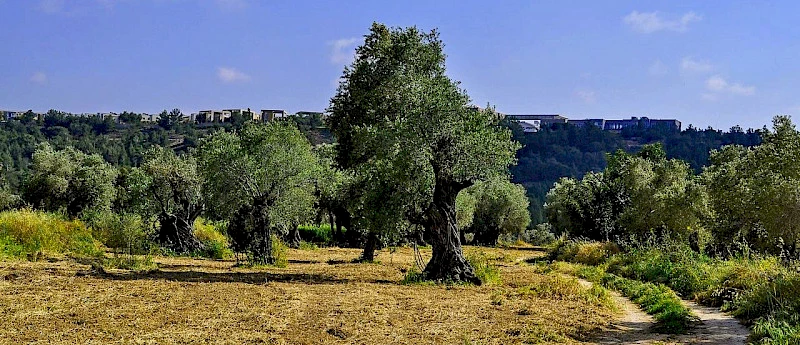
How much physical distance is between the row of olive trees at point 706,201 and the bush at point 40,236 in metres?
20.8

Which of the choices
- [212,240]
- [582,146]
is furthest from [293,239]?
[582,146]

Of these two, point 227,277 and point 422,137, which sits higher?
point 422,137

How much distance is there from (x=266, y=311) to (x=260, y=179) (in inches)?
469

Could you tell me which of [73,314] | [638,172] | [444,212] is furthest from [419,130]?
[638,172]

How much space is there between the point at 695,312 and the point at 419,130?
7.81m

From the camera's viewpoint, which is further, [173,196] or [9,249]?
[173,196]

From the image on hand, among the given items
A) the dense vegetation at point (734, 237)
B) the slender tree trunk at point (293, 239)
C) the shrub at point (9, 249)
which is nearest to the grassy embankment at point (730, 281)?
the dense vegetation at point (734, 237)

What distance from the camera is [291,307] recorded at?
13.5m

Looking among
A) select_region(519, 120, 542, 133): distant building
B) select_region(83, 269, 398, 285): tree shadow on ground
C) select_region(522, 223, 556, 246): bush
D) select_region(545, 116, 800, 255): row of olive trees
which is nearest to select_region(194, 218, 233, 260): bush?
select_region(83, 269, 398, 285): tree shadow on ground

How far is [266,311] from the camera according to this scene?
504 inches

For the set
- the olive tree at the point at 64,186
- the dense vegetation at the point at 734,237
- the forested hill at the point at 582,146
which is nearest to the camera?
the dense vegetation at the point at 734,237

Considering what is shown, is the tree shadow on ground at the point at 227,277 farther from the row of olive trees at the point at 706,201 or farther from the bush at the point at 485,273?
the row of olive trees at the point at 706,201

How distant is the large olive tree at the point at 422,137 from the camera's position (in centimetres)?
1792

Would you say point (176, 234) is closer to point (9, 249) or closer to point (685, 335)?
point (9, 249)
